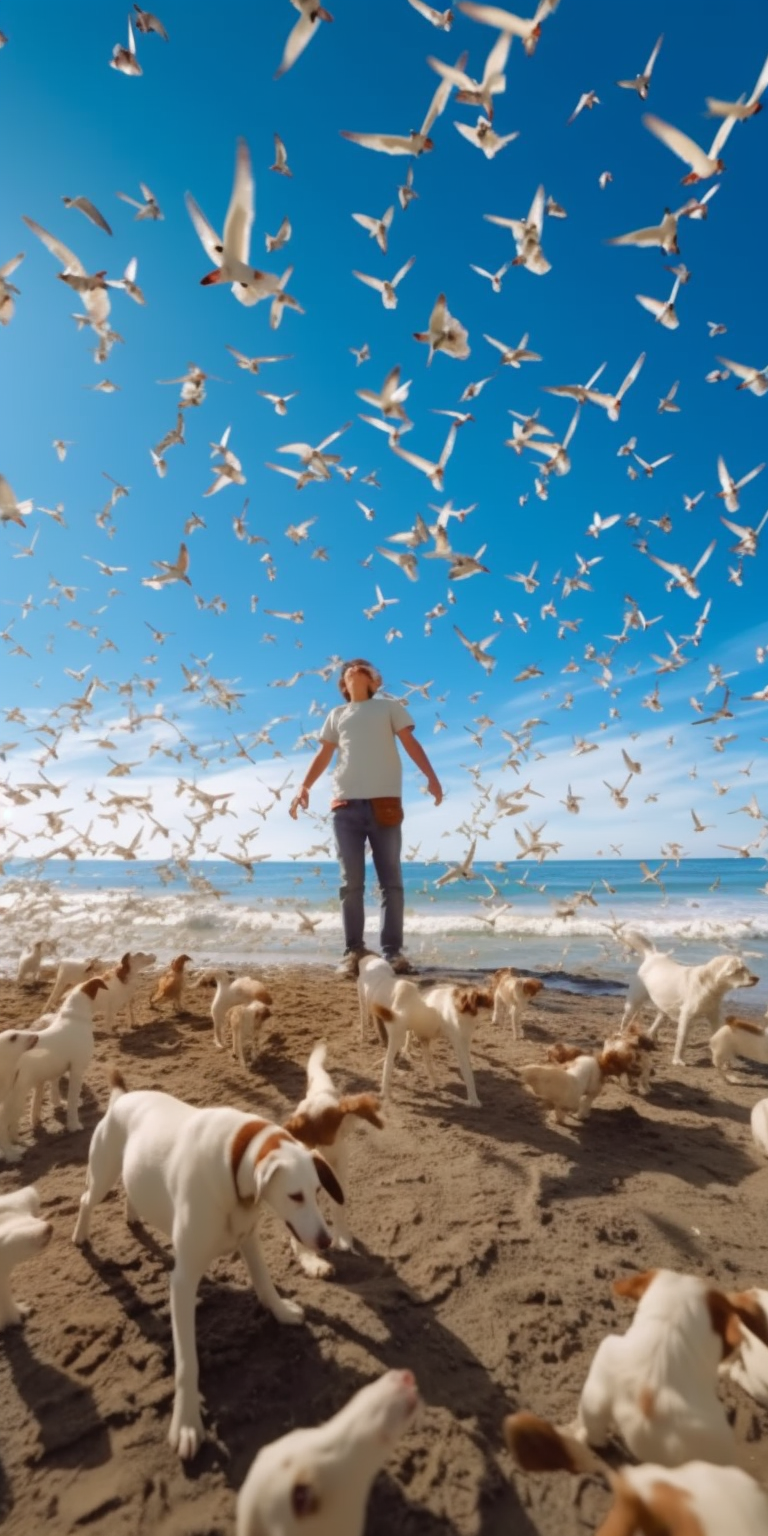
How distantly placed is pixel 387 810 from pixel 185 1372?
246 inches

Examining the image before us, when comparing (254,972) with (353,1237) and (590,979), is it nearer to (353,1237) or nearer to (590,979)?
(590,979)

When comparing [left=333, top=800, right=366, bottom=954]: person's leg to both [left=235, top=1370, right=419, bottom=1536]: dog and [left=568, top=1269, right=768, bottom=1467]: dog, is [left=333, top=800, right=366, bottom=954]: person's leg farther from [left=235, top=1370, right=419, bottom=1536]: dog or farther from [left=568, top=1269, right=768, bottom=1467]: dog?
[left=235, top=1370, right=419, bottom=1536]: dog

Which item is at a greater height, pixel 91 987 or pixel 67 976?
pixel 91 987

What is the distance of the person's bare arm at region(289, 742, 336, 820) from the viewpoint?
8438mm

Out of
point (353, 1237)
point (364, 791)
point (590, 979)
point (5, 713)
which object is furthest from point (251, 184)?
point (5, 713)

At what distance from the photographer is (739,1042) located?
A: 4.79 m

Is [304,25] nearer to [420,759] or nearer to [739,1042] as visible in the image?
[420,759]

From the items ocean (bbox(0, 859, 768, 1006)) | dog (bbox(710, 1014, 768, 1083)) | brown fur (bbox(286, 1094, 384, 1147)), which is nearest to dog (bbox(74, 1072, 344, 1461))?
brown fur (bbox(286, 1094, 384, 1147))

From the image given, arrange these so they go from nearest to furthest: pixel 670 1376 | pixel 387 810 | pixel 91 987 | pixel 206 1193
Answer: pixel 670 1376 < pixel 206 1193 < pixel 91 987 < pixel 387 810

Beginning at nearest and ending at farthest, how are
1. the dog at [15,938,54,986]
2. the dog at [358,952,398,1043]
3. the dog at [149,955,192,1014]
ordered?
the dog at [358,952,398,1043] → the dog at [149,955,192,1014] → the dog at [15,938,54,986]

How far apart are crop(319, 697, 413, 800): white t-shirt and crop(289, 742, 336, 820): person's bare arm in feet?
0.87

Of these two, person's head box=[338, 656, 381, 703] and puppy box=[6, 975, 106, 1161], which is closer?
puppy box=[6, 975, 106, 1161]

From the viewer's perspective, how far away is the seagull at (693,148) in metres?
6.23

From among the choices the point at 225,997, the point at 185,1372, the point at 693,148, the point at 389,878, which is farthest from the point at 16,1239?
the point at 693,148
